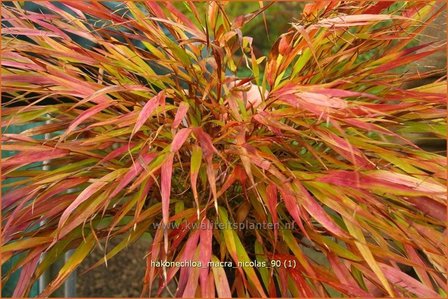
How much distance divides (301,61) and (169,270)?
31cm

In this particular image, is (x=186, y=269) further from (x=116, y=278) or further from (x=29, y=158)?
(x=116, y=278)

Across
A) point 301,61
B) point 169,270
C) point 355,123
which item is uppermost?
point 301,61

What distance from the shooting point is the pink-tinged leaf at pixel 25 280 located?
2.14 feet

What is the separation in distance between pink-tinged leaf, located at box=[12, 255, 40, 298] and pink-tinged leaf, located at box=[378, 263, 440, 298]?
0.36m

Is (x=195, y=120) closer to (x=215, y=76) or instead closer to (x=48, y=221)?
(x=215, y=76)

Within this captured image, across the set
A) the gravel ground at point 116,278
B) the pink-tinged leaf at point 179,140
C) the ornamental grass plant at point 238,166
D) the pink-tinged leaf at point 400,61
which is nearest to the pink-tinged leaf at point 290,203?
the ornamental grass plant at point 238,166

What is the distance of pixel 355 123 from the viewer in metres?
0.62

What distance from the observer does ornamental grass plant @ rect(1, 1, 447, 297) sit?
0.61m

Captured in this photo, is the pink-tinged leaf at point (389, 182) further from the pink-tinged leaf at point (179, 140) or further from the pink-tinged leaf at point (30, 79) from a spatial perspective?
the pink-tinged leaf at point (30, 79)

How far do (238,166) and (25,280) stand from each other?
0.25 metres

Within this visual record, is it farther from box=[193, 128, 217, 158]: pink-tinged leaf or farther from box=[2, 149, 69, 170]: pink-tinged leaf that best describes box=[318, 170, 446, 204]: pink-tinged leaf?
box=[2, 149, 69, 170]: pink-tinged leaf

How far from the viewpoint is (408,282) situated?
0.62m

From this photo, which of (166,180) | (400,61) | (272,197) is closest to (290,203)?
(272,197)

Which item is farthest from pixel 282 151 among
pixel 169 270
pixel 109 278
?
pixel 109 278
